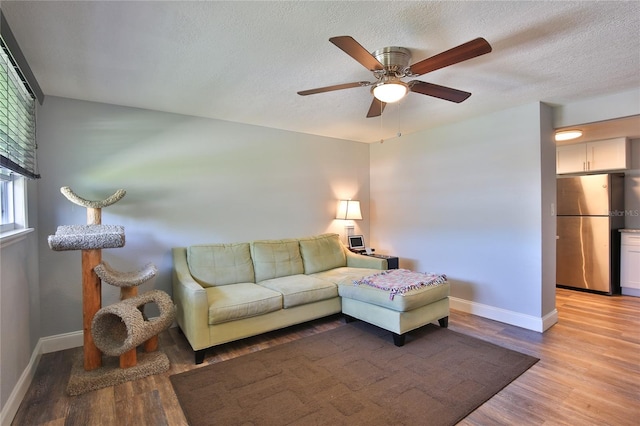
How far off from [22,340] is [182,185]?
1.80 metres

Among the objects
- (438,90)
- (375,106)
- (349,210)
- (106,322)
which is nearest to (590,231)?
(349,210)

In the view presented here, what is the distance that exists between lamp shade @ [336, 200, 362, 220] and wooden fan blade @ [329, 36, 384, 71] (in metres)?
2.69

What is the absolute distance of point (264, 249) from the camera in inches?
144

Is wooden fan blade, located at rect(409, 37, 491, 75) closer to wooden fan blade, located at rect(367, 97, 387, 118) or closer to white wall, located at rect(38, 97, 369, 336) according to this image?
wooden fan blade, located at rect(367, 97, 387, 118)

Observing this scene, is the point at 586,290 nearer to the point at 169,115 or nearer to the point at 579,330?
the point at 579,330

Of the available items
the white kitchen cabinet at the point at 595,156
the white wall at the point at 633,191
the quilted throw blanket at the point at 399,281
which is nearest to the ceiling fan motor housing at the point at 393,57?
the quilted throw blanket at the point at 399,281

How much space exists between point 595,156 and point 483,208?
8.24 feet

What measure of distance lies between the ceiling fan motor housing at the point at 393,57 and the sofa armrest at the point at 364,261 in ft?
7.88

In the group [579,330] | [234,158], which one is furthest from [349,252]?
[579,330]

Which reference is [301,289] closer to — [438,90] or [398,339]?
[398,339]

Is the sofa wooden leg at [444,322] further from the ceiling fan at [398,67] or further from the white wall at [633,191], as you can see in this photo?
the white wall at [633,191]

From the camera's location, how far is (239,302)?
2.73 m

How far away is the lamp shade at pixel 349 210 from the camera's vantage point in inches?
177

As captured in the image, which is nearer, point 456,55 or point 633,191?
point 456,55
